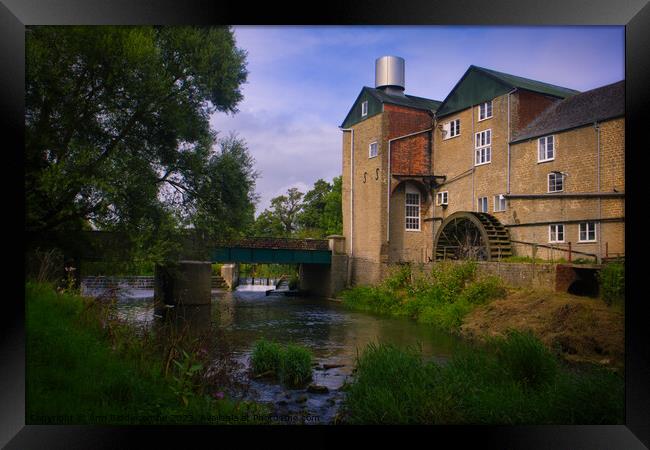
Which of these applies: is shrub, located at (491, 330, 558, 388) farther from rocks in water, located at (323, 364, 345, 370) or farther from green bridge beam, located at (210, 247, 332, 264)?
green bridge beam, located at (210, 247, 332, 264)

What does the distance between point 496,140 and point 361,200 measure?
6.92m

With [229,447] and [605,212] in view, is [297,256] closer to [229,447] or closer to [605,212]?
[605,212]

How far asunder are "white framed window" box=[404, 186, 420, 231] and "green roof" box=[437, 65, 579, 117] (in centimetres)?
382

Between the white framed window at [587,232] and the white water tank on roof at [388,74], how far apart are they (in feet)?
34.6

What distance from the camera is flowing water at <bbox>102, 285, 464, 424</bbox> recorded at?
7.02 m

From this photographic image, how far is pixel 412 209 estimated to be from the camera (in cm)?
2353

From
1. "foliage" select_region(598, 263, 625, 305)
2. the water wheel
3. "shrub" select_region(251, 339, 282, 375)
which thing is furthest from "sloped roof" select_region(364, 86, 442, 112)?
"shrub" select_region(251, 339, 282, 375)

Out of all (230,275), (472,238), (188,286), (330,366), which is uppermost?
(472,238)

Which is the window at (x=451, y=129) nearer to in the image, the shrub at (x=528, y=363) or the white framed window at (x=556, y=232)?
the white framed window at (x=556, y=232)

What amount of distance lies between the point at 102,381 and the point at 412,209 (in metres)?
19.3

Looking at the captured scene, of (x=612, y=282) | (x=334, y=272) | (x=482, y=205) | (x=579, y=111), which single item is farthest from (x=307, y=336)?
(x=579, y=111)

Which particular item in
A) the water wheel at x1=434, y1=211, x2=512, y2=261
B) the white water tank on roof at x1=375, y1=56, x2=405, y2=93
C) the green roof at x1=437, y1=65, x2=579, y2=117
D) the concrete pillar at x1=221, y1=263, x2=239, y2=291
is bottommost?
the concrete pillar at x1=221, y1=263, x2=239, y2=291
